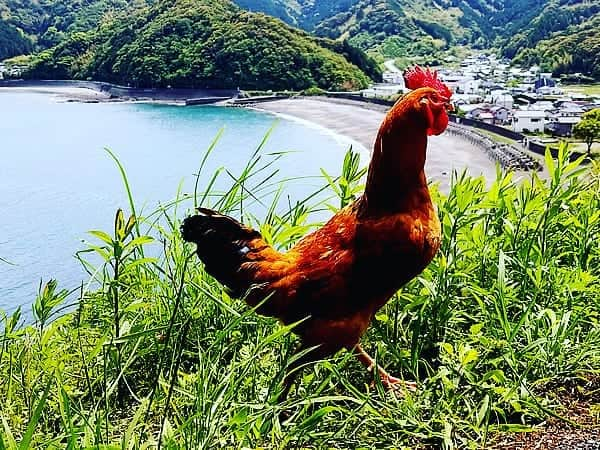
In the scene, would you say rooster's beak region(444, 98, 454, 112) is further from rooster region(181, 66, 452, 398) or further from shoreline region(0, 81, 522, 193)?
shoreline region(0, 81, 522, 193)

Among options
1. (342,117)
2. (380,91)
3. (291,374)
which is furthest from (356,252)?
(380,91)

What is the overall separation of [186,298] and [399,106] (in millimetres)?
638

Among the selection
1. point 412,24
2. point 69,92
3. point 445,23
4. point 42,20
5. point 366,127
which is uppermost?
point 445,23

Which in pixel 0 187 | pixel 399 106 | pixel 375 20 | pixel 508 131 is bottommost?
pixel 0 187

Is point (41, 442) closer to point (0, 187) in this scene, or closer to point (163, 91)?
point (0, 187)

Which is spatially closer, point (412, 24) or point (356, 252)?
point (356, 252)

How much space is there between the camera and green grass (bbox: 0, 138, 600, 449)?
A: 97 centimetres

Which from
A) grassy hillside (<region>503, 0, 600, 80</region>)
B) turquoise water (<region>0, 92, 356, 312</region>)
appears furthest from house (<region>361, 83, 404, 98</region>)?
grassy hillside (<region>503, 0, 600, 80</region>)

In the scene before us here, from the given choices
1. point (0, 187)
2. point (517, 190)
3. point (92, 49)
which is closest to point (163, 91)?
point (92, 49)

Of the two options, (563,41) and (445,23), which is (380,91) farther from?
(445,23)

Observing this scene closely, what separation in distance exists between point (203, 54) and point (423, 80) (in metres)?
22.1

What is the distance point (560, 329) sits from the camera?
1.26 m

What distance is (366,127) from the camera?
15.2 meters

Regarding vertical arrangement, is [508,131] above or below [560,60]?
below
